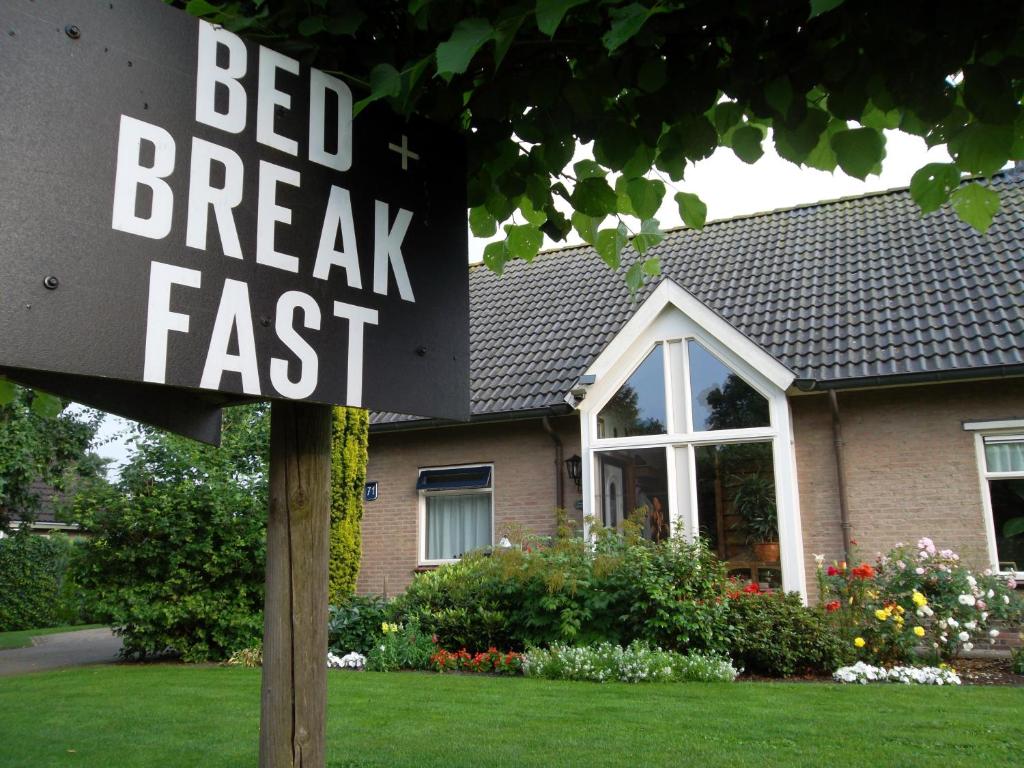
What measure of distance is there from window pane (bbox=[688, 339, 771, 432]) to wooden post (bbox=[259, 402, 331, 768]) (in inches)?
384

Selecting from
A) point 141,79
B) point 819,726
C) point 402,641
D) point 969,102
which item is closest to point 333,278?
point 141,79

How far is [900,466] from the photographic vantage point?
11086 millimetres

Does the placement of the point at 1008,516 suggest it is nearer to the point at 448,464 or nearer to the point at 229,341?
the point at 448,464

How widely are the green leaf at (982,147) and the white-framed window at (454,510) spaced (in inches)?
457

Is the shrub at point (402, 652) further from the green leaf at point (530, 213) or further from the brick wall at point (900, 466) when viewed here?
the green leaf at point (530, 213)

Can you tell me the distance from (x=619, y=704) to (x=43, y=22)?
6340 mm

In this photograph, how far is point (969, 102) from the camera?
90.0 inches

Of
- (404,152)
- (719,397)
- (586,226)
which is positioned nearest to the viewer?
(404,152)

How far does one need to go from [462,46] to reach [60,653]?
13.5 m

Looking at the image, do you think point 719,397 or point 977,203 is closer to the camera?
point 977,203

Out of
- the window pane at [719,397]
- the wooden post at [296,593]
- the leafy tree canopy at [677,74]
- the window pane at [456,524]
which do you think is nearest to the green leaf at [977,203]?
the leafy tree canopy at [677,74]

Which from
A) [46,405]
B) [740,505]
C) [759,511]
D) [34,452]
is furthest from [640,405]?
[34,452]

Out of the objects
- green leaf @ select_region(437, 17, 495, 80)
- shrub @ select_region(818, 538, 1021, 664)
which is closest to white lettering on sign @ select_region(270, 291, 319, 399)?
green leaf @ select_region(437, 17, 495, 80)

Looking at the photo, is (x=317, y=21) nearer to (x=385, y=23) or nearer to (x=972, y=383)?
(x=385, y=23)
